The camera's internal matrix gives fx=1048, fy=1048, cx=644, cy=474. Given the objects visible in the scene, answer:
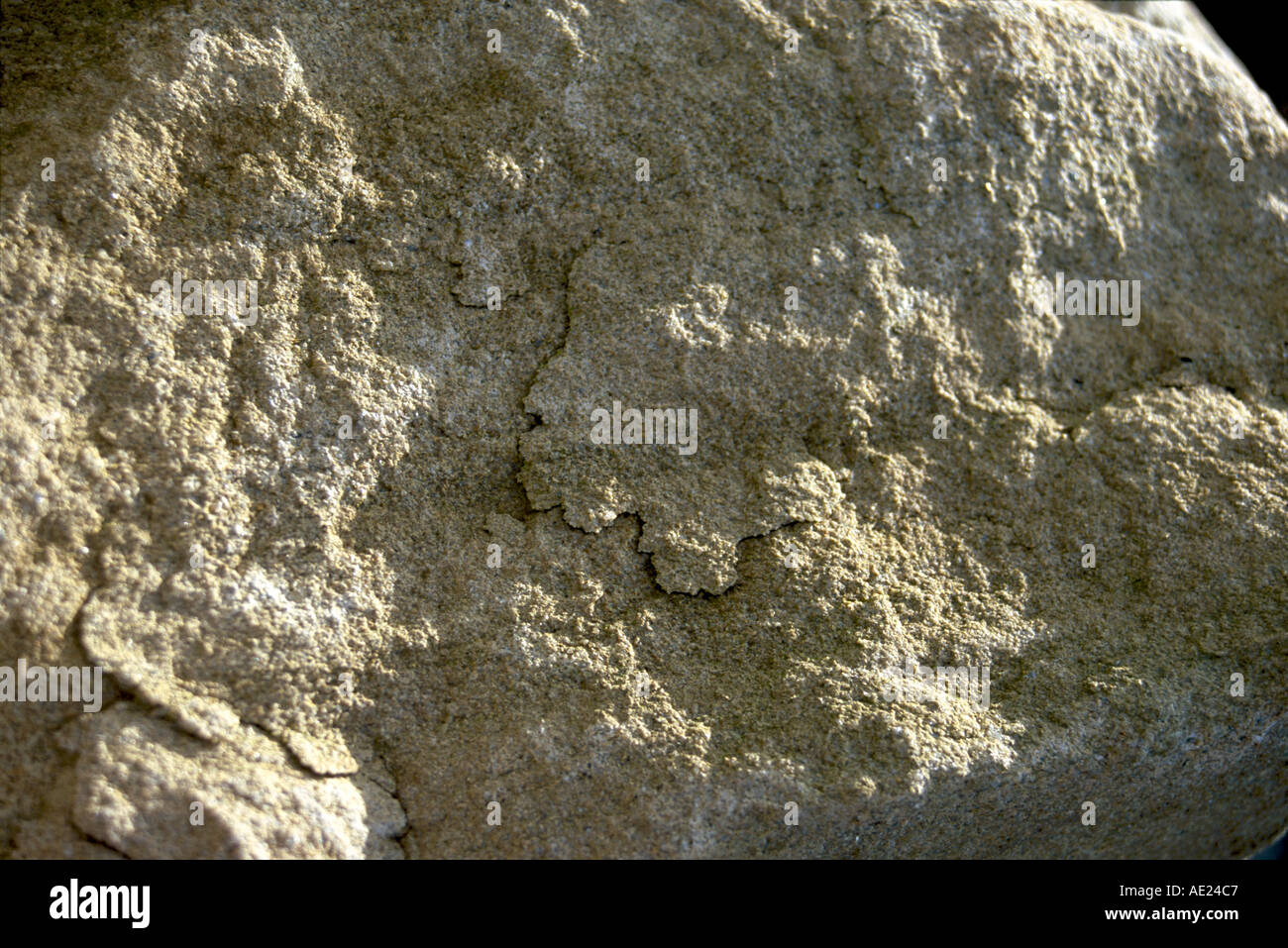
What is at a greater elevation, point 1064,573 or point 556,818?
point 1064,573

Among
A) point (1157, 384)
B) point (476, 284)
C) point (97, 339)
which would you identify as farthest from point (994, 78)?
point (97, 339)

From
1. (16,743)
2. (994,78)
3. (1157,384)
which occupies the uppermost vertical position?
(994,78)

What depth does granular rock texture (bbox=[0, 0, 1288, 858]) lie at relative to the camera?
1.51m

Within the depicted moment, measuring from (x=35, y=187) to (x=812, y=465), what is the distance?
4.26ft

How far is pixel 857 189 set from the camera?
1.96 m

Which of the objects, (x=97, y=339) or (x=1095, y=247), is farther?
(x=1095, y=247)

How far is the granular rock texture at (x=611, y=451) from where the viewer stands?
59.4 inches

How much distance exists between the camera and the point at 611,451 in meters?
1.75

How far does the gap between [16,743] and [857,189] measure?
163 centimetres
